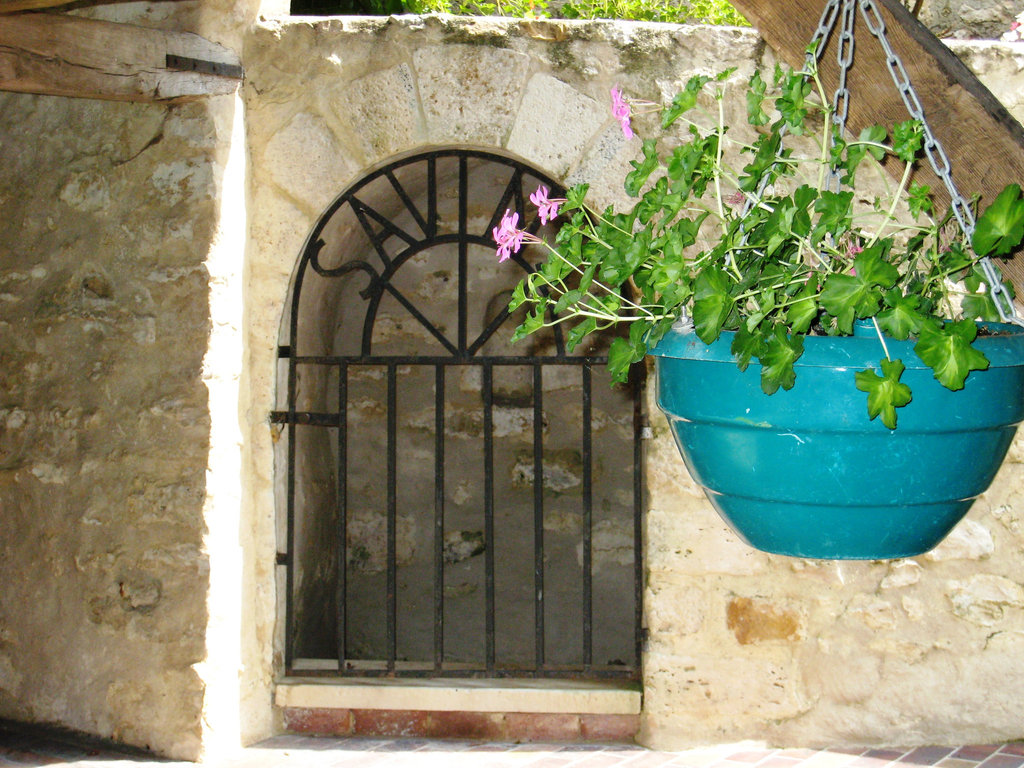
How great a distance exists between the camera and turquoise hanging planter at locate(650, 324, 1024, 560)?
123 centimetres

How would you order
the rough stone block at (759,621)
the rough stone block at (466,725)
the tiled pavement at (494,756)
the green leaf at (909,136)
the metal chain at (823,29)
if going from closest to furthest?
the green leaf at (909,136) < the metal chain at (823,29) < the tiled pavement at (494,756) < the rough stone block at (759,621) < the rough stone block at (466,725)

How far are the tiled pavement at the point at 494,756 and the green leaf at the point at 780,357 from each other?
5.69ft

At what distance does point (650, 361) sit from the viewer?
276cm

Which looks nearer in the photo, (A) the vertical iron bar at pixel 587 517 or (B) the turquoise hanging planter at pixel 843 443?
(B) the turquoise hanging planter at pixel 843 443

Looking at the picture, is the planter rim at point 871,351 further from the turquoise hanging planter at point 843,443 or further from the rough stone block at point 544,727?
the rough stone block at point 544,727

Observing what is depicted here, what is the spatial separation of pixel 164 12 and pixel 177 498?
1348 millimetres

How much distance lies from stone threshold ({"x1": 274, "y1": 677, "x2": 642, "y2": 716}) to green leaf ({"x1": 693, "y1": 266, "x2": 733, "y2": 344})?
6.14ft

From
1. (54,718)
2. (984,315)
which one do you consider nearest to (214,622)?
(54,718)

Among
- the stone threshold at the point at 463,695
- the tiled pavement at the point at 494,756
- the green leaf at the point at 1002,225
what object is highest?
the green leaf at the point at 1002,225

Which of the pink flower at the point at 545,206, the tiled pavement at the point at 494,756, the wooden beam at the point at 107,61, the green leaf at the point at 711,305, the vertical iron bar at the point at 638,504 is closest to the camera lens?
the green leaf at the point at 711,305

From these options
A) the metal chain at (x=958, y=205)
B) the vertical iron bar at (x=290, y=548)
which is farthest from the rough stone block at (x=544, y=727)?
the metal chain at (x=958, y=205)

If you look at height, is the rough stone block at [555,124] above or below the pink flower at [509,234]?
above

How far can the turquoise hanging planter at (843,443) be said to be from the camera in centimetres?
123

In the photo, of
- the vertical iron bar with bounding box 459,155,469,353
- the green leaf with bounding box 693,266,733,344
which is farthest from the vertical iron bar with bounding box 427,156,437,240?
the green leaf with bounding box 693,266,733,344
